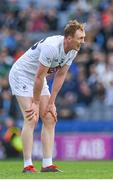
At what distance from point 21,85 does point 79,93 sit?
8254mm

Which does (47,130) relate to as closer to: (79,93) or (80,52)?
(79,93)

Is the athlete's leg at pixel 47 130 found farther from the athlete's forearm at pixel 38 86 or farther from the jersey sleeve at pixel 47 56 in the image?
the jersey sleeve at pixel 47 56

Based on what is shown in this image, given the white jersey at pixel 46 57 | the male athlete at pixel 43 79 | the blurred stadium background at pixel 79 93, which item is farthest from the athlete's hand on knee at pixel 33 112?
the blurred stadium background at pixel 79 93

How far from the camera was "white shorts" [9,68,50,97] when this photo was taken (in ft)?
34.3

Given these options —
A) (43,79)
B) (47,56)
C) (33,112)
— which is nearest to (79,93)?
(33,112)

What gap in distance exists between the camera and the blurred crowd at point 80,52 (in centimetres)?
1841

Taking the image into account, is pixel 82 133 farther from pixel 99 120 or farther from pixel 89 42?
pixel 89 42

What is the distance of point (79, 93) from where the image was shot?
1869 centimetres

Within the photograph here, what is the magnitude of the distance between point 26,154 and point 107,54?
9.33m

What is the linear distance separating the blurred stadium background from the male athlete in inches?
243

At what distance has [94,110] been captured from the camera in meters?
18.3

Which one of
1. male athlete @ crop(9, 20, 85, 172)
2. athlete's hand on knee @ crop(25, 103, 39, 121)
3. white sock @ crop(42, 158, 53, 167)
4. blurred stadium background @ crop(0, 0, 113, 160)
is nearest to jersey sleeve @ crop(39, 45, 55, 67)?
male athlete @ crop(9, 20, 85, 172)

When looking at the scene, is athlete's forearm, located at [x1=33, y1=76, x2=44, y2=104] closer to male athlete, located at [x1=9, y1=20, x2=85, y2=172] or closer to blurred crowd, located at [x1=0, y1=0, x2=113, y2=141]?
male athlete, located at [x1=9, y1=20, x2=85, y2=172]

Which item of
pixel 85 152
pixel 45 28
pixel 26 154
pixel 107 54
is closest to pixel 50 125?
pixel 26 154
